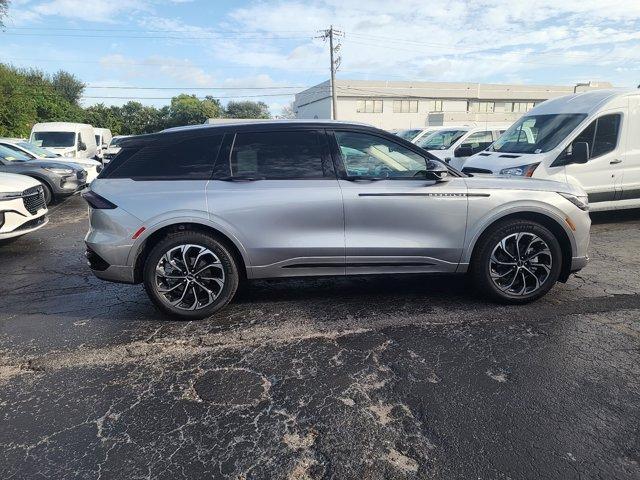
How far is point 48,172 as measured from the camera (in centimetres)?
1071

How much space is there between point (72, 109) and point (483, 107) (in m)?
56.7

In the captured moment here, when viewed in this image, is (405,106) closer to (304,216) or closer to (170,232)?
(304,216)

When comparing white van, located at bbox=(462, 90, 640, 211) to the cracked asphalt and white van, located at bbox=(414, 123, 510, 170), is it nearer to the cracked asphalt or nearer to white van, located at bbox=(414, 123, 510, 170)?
the cracked asphalt

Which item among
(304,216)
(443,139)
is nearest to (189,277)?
(304,216)

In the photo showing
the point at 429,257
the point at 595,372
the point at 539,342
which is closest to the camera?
the point at 595,372

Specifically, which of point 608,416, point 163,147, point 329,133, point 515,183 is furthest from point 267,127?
point 608,416

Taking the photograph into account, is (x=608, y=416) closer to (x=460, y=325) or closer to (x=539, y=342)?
(x=539, y=342)

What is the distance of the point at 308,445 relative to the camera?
8.23 ft

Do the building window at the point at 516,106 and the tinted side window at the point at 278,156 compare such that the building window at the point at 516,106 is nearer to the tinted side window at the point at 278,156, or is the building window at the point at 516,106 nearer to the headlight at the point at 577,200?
the headlight at the point at 577,200

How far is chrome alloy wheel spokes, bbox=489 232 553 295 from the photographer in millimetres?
4262

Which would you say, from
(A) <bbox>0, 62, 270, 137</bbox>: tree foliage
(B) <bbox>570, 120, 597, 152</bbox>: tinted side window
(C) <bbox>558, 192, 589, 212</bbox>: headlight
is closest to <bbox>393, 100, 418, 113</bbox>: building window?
(A) <bbox>0, 62, 270, 137</bbox>: tree foliage

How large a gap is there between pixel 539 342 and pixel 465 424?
4.44ft

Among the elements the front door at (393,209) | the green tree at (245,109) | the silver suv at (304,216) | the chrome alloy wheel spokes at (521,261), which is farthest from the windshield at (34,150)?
the green tree at (245,109)

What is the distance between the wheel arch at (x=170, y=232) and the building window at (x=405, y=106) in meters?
65.7
